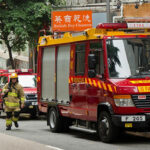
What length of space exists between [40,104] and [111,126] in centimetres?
612

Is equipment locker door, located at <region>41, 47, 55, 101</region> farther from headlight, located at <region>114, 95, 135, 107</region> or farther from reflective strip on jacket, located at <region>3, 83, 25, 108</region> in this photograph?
headlight, located at <region>114, 95, 135, 107</region>

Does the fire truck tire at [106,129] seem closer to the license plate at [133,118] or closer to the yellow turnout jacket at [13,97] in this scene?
the license plate at [133,118]

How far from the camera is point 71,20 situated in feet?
97.1

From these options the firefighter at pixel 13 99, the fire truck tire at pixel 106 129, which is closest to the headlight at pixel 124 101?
the fire truck tire at pixel 106 129

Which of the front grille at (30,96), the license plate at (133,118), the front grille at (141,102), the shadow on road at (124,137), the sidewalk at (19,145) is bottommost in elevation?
the shadow on road at (124,137)

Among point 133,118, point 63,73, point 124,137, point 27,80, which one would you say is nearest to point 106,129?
point 133,118

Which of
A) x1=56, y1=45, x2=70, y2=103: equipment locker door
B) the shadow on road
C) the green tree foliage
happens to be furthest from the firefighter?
the green tree foliage

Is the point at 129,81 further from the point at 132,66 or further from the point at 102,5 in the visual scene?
the point at 102,5

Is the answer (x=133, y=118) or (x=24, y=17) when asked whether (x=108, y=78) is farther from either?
(x=24, y=17)

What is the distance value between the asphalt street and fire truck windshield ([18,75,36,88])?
526 cm

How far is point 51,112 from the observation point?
1958 cm

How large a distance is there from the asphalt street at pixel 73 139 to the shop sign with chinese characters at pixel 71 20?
9.17m

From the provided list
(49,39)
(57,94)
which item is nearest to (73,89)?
(57,94)

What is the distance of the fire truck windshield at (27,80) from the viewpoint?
26453 millimetres
